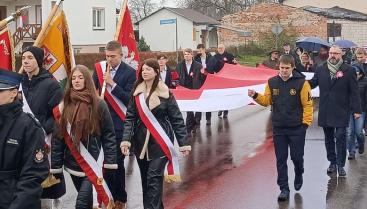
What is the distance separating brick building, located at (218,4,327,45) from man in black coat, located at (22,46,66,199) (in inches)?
1927

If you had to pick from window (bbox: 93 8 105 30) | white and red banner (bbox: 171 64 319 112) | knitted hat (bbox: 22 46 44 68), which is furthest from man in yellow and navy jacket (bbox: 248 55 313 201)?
window (bbox: 93 8 105 30)

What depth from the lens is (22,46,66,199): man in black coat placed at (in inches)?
263

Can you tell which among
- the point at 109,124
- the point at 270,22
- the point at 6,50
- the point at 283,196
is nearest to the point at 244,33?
the point at 270,22

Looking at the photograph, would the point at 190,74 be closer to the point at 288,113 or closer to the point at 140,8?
the point at 288,113

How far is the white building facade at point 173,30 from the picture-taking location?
202ft

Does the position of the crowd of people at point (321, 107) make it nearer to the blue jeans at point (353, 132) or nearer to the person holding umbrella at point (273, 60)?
the blue jeans at point (353, 132)

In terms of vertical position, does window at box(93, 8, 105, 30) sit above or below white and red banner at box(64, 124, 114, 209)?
above

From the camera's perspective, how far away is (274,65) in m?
16.5

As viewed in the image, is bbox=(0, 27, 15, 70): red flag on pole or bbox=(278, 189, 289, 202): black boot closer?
bbox=(0, 27, 15, 70): red flag on pole

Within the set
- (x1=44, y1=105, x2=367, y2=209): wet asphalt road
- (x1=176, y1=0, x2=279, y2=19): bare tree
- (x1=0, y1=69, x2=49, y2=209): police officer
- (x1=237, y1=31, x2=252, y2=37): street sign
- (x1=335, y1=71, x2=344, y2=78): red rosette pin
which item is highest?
(x1=176, y1=0, x2=279, y2=19): bare tree

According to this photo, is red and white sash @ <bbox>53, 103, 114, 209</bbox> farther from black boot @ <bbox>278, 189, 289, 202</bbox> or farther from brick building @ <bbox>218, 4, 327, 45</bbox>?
brick building @ <bbox>218, 4, 327, 45</bbox>

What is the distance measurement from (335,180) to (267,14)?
5045 cm

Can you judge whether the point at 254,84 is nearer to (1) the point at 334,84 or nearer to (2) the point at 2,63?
(1) the point at 334,84

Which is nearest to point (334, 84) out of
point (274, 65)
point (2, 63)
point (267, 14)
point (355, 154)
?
point (355, 154)
